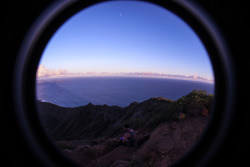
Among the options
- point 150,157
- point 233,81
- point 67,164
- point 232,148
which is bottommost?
point 150,157

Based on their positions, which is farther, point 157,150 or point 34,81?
point 157,150

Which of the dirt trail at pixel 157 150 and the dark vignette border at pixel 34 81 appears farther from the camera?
the dirt trail at pixel 157 150

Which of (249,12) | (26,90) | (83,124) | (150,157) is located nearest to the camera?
(249,12)

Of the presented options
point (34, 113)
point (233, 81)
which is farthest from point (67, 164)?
point (233, 81)

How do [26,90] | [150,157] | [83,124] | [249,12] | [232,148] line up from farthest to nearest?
1. [83,124]
2. [150,157]
3. [26,90]
4. [232,148]
5. [249,12]

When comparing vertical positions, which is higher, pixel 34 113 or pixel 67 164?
pixel 34 113

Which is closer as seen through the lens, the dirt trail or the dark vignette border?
the dark vignette border

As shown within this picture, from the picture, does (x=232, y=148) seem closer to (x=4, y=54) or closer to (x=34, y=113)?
(x=34, y=113)

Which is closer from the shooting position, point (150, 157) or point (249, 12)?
point (249, 12)

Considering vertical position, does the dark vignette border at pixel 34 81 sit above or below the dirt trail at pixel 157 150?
above

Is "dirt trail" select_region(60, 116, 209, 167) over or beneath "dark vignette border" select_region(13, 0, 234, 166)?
beneath

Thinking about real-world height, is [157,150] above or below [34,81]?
below
